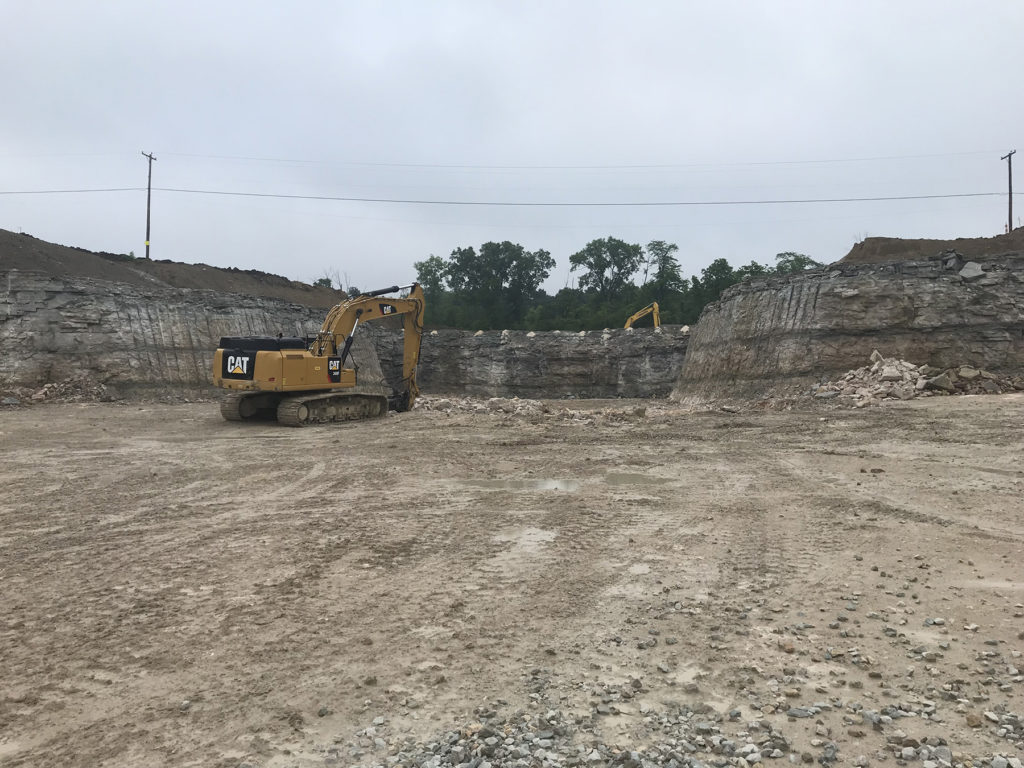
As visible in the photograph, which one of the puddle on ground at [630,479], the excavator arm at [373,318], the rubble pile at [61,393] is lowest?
the puddle on ground at [630,479]

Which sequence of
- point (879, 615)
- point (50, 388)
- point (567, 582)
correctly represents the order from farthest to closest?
point (50, 388), point (567, 582), point (879, 615)

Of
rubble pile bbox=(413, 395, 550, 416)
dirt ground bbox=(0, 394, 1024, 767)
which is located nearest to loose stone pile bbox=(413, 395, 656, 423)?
rubble pile bbox=(413, 395, 550, 416)

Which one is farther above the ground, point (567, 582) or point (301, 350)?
point (301, 350)

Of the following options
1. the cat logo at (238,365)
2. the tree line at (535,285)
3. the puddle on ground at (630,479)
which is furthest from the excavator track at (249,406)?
the tree line at (535,285)

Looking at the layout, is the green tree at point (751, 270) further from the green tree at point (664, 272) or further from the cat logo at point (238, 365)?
the cat logo at point (238, 365)

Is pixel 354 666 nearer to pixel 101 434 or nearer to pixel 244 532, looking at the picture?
pixel 244 532

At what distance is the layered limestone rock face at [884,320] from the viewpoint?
15.9 metres

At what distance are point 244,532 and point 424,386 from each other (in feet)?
89.6

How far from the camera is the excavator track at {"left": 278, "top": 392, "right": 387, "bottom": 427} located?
1370cm

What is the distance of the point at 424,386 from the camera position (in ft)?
107

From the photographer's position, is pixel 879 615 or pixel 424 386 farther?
pixel 424 386

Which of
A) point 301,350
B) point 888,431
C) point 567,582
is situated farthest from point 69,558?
point 888,431

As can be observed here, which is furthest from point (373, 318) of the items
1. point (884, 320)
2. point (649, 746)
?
point (649, 746)

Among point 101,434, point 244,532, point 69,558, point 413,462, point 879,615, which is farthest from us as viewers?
point 101,434
